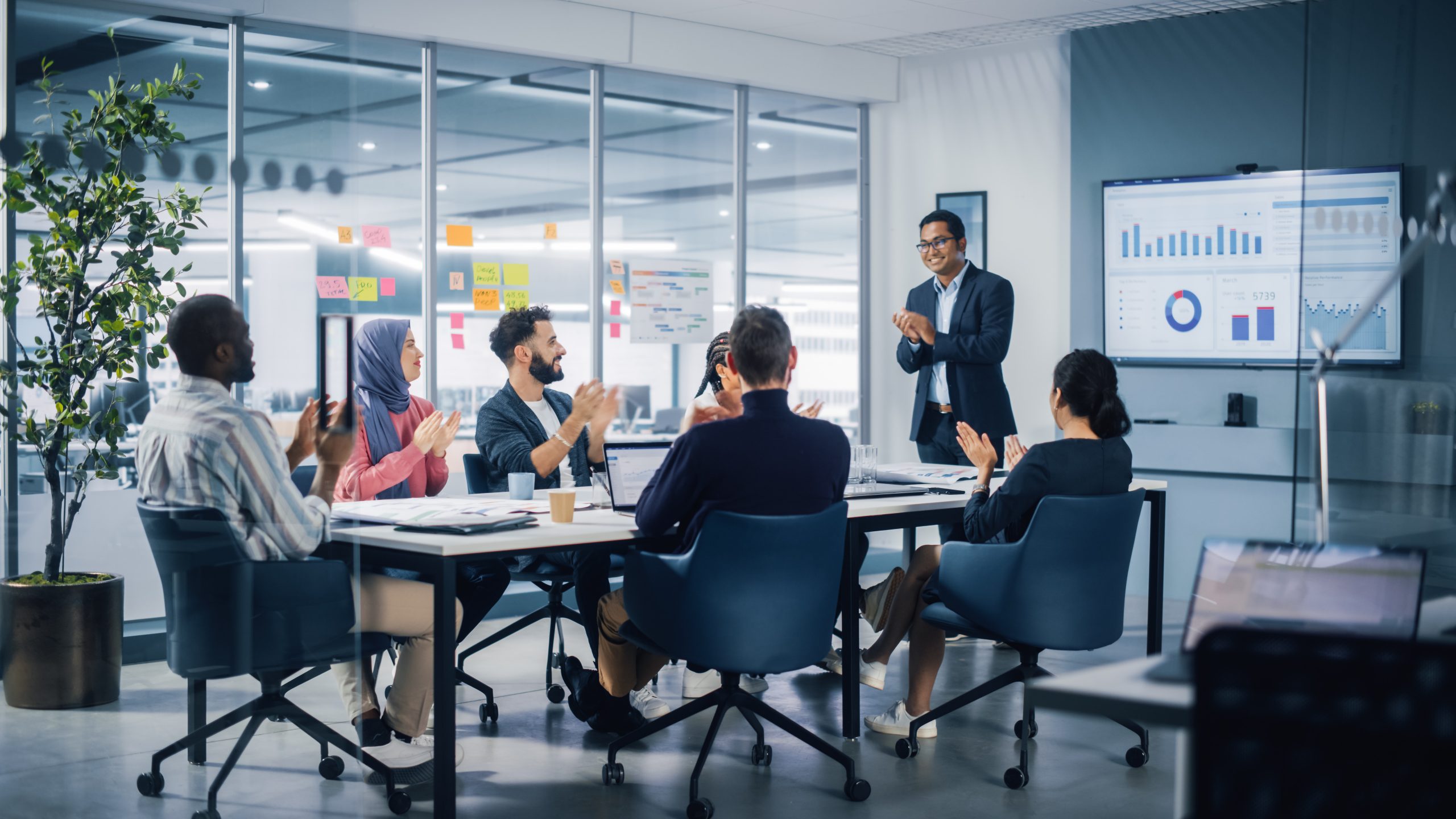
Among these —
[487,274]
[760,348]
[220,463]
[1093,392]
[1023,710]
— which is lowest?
[1023,710]

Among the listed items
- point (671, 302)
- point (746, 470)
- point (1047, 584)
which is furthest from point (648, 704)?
point (671, 302)

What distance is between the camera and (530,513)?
11.7 feet

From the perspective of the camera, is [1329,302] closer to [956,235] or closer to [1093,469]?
[1093,469]

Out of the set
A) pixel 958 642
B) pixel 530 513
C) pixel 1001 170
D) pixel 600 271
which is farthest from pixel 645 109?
pixel 530 513

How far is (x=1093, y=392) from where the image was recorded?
3477 mm

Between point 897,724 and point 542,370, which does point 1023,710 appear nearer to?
point 897,724

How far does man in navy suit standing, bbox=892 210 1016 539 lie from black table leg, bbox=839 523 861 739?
1605 mm

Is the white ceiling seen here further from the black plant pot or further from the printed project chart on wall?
the black plant pot

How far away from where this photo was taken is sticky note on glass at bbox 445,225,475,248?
5.89 m

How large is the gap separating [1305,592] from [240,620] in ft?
7.31

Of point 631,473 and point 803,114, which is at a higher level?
point 803,114

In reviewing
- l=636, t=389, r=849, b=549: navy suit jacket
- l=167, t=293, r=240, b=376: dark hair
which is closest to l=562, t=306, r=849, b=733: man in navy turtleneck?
l=636, t=389, r=849, b=549: navy suit jacket

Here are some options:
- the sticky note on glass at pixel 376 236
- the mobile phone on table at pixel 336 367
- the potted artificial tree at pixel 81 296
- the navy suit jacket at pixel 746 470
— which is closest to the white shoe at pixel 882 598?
the navy suit jacket at pixel 746 470

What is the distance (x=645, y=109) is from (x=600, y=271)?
0.90 m
